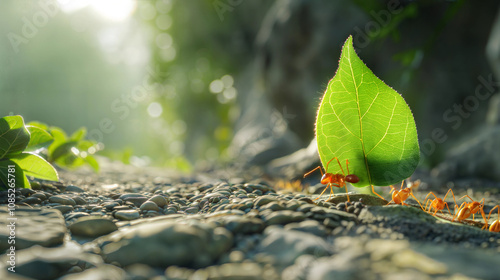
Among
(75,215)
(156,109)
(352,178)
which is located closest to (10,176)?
(75,215)

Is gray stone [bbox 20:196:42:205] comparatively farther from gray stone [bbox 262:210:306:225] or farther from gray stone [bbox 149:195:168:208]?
gray stone [bbox 262:210:306:225]

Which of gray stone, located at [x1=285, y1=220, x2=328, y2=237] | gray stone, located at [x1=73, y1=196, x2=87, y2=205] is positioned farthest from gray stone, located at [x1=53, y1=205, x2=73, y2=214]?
gray stone, located at [x1=285, y1=220, x2=328, y2=237]

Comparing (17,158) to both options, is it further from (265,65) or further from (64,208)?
(265,65)

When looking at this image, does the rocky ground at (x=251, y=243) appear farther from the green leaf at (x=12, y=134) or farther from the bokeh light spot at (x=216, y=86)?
the bokeh light spot at (x=216, y=86)

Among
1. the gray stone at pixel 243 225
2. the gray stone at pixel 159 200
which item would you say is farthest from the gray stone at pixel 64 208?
the gray stone at pixel 243 225

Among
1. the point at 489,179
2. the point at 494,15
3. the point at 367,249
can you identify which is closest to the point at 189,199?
the point at 367,249

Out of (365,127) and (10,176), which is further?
(10,176)
